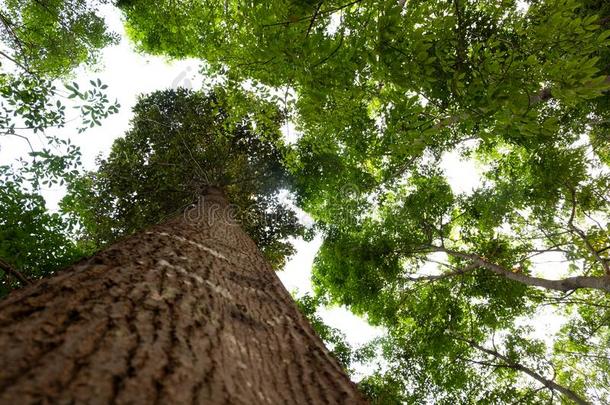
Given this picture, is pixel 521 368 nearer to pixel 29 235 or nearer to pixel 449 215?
pixel 449 215

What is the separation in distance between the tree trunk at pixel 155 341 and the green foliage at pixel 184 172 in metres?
6.32

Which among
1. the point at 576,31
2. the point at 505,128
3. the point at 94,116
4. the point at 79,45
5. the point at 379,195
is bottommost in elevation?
the point at 505,128

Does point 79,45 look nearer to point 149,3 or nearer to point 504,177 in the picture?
point 149,3

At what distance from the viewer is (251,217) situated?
10.1 meters

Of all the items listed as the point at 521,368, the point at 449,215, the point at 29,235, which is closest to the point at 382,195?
the point at 449,215

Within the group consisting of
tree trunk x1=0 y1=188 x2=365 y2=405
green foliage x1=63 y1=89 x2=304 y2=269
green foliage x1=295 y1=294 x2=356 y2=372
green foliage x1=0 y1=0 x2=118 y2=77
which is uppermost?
green foliage x1=0 y1=0 x2=118 y2=77

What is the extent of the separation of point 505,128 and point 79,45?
14176mm

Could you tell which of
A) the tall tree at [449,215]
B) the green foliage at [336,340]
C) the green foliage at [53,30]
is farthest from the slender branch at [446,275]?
the green foliage at [53,30]

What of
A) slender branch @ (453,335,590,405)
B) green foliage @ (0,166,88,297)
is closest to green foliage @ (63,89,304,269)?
green foliage @ (0,166,88,297)

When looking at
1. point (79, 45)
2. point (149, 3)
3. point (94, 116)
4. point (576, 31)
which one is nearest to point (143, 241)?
point (94, 116)

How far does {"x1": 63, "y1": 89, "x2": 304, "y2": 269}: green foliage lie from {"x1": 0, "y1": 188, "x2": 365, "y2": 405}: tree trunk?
6.32 meters

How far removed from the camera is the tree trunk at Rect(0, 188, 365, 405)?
1.01 meters

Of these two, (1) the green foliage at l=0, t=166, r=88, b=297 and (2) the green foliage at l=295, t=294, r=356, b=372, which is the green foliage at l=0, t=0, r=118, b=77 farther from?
(2) the green foliage at l=295, t=294, r=356, b=372

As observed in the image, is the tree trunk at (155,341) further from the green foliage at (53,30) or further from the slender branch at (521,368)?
the green foliage at (53,30)
